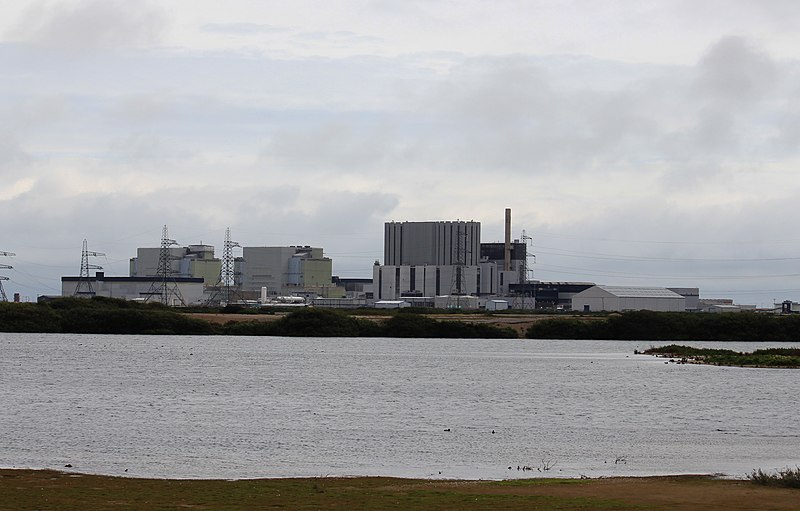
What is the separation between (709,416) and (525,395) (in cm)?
1401

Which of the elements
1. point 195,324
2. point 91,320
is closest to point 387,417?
point 195,324

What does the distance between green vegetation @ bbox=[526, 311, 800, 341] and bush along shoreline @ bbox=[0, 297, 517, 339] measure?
28.6ft

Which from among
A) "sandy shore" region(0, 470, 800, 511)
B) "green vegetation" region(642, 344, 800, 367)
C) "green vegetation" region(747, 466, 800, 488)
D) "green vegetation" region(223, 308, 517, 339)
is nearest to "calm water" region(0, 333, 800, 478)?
"sandy shore" region(0, 470, 800, 511)

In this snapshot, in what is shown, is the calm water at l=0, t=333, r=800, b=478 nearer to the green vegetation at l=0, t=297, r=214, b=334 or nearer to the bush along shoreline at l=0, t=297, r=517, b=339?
the green vegetation at l=0, t=297, r=214, b=334

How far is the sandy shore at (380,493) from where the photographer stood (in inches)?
977

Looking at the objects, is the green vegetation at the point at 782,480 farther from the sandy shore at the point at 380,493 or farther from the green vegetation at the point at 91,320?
the green vegetation at the point at 91,320

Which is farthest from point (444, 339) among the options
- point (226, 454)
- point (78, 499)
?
point (78, 499)

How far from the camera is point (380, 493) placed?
89.9 ft

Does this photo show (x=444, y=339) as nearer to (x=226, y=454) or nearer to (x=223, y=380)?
(x=223, y=380)

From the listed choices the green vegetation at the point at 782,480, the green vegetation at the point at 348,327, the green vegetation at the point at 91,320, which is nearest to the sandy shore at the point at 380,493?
the green vegetation at the point at 782,480

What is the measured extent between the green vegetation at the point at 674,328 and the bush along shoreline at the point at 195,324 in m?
8.70

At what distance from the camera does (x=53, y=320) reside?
6033 inches

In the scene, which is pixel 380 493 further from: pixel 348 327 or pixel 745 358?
pixel 348 327

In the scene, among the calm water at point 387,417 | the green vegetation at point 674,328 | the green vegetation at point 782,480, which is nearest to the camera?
the green vegetation at point 782,480
